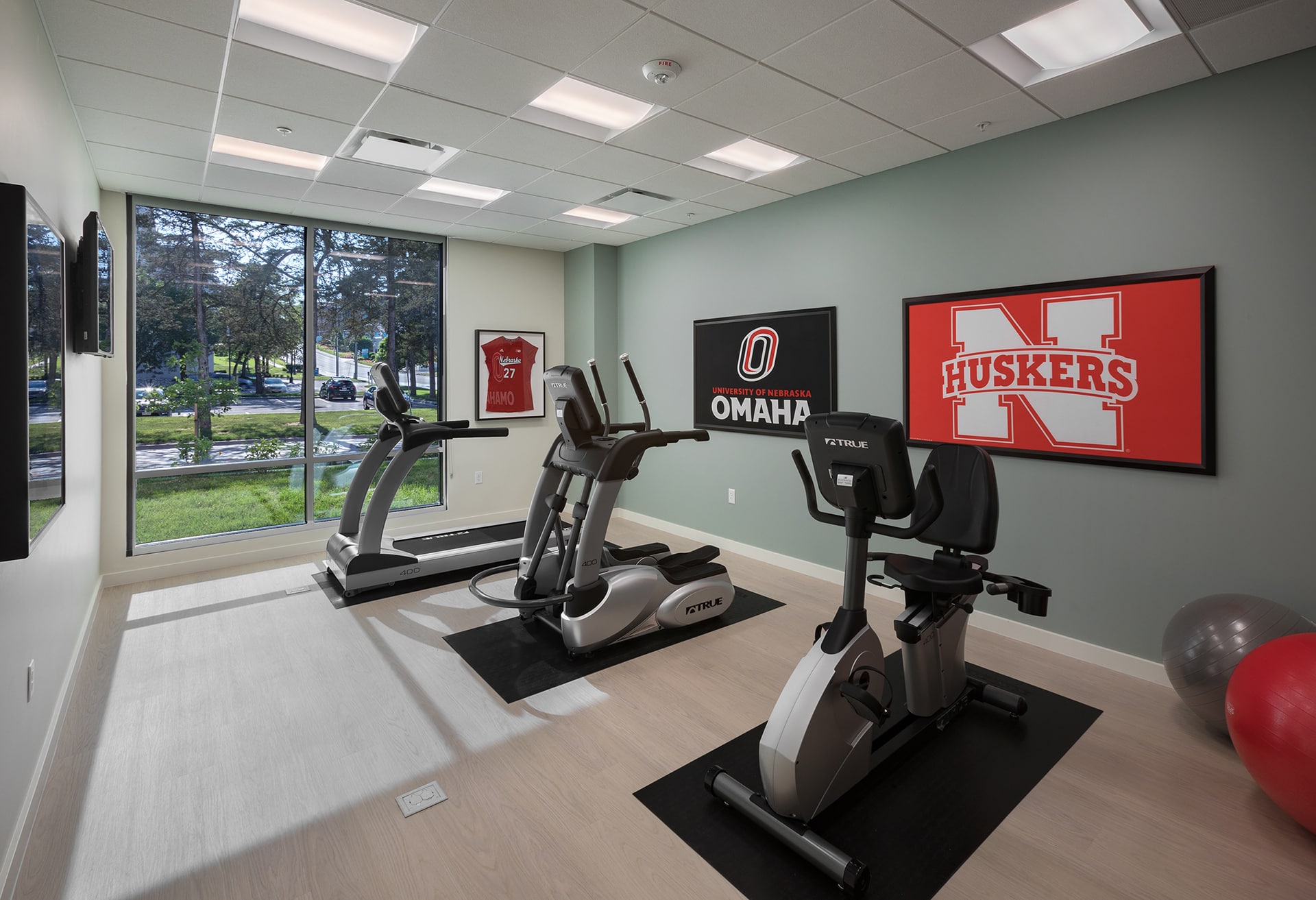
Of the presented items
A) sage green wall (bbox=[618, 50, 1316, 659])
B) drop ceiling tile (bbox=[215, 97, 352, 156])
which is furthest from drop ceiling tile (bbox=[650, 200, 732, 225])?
drop ceiling tile (bbox=[215, 97, 352, 156])

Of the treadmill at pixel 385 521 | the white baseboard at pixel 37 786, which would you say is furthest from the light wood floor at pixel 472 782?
the treadmill at pixel 385 521

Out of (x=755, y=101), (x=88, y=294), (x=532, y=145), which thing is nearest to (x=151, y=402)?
(x=88, y=294)

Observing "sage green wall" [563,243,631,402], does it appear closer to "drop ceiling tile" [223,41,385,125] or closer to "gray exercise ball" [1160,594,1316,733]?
"drop ceiling tile" [223,41,385,125]

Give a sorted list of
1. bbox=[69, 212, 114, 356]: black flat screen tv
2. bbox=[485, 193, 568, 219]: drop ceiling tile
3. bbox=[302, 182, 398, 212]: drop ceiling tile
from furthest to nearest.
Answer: bbox=[485, 193, 568, 219]: drop ceiling tile, bbox=[302, 182, 398, 212]: drop ceiling tile, bbox=[69, 212, 114, 356]: black flat screen tv

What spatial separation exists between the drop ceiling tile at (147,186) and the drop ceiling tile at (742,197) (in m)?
3.55

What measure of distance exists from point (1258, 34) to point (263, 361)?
20.2ft

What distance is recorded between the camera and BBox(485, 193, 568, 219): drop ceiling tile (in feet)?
15.3

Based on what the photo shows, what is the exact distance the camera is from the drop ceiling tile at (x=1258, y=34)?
2.29 m

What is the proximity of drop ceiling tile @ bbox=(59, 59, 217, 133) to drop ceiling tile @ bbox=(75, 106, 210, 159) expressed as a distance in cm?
8

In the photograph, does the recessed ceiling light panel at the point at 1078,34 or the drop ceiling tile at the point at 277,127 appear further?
the drop ceiling tile at the point at 277,127

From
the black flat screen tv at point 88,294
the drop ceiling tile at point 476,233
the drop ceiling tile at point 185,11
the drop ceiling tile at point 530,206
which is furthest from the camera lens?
the drop ceiling tile at point 476,233

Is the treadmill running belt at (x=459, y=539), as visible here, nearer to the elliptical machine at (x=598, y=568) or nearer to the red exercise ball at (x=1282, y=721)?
the elliptical machine at (x=598, y=568)

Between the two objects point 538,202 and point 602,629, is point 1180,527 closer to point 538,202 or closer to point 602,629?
point 602,629

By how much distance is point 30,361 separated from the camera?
1.76m
